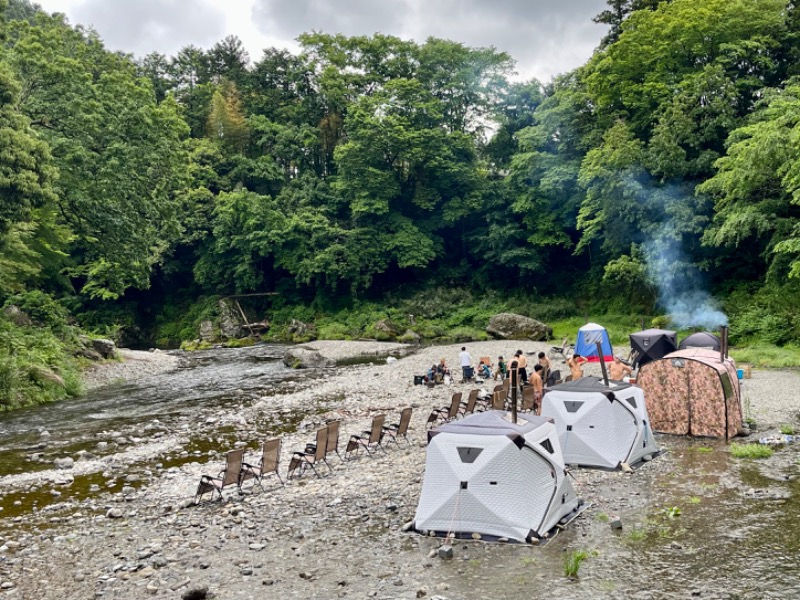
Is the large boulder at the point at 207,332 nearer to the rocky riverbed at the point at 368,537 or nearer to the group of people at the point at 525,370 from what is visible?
the group of people at the point at 525,370

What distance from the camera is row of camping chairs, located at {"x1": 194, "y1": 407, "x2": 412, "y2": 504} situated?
1219cm

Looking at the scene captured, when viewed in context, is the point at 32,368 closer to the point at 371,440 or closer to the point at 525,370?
the point at 371,440

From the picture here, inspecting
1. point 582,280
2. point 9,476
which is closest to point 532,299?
point 582,280

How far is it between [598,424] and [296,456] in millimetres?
6925

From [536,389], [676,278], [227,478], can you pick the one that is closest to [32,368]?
[227,478]

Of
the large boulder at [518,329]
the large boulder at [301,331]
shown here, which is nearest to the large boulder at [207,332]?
the large boulder at [301,331]

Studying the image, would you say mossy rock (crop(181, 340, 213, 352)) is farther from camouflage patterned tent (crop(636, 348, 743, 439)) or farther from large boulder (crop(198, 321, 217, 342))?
camouflage patterned tent (crop(636, 348, 743, 439))

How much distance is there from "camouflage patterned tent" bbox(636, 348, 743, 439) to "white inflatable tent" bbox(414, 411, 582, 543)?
261 inches

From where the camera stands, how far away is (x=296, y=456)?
14680 mm

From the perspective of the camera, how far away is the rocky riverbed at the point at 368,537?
26.2ft

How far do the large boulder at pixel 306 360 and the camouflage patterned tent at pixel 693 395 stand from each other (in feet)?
71.2

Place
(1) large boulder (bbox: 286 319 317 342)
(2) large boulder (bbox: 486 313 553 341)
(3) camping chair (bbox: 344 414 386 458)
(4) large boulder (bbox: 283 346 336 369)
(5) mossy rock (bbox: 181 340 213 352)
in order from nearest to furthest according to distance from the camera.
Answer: (3) camping chair (bbox: 344 414 386 458) < (4) large boulder (bbox: 283 346 336 369) < (2) large boulder (bbox: 486 313 553 341) < (5) mossy rock (bbox: 181 340 213 352) < (1) large boulder (bbox: 286 319 317 342)

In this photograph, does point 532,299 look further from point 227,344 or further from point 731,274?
point 227,344

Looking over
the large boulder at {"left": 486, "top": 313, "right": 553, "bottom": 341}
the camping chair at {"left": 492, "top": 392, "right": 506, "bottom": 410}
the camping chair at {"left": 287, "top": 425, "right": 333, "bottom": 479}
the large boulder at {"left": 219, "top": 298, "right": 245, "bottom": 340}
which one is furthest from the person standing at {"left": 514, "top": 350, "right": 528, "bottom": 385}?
the large boulder at {"left": 219, "top": 298, "right": 245, "bottom": 340}
